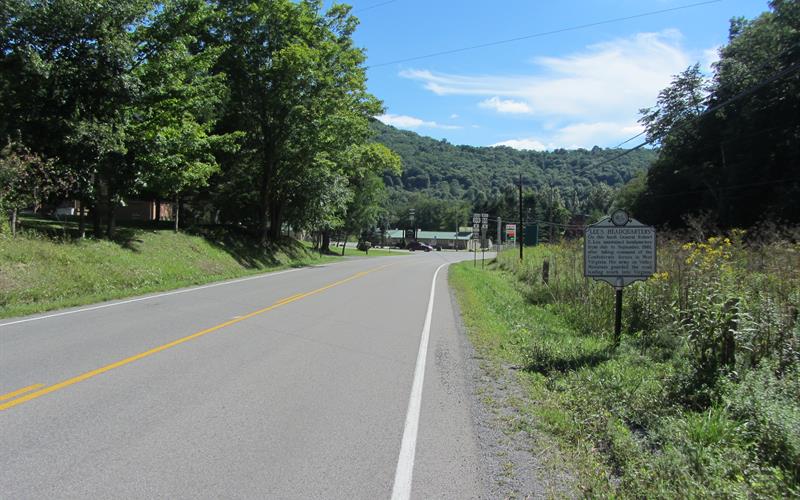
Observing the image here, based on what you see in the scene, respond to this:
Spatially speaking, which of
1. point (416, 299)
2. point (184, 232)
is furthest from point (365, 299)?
point (184, 232)

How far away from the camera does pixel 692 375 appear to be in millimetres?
6637

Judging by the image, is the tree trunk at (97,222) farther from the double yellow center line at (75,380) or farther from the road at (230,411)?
the double yellow center line at (75,380)

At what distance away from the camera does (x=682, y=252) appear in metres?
11.1

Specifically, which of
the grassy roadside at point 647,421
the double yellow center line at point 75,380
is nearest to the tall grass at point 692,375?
the grassy roadside at point 647,421

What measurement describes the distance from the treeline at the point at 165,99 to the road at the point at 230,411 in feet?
29.1

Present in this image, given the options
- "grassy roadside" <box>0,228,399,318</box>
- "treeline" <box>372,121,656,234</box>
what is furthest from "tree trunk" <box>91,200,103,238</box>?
"treeline" <box>372,121,656,234</box>

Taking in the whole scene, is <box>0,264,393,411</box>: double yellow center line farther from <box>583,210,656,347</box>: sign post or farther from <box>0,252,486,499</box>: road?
<box>583,210,656,347</box>: sign post

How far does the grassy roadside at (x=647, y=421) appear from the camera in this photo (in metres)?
4.10

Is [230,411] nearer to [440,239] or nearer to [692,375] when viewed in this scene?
[692,375]

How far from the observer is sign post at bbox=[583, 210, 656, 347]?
9.12 meters

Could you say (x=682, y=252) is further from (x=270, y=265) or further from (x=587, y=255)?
(x=270, y=265)

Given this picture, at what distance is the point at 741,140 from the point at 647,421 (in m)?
50.9

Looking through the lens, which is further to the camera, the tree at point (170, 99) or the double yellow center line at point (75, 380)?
the tree at point (170, 99)

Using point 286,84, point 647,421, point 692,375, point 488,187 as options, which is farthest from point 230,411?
point 488,187
